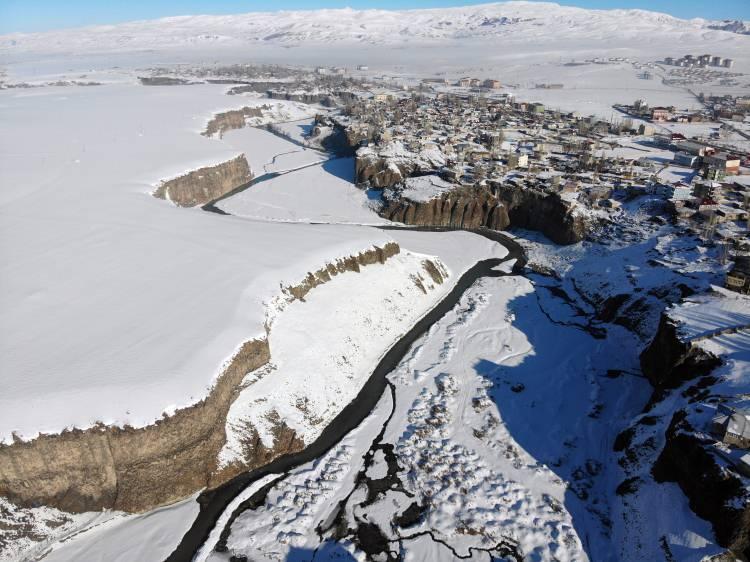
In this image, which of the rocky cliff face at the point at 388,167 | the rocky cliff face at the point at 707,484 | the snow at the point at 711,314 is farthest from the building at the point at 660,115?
the rocky cliff face at the point at 707,484

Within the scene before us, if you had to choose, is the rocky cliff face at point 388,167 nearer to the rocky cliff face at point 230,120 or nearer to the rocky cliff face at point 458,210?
the rocky cliff face at point 458,210

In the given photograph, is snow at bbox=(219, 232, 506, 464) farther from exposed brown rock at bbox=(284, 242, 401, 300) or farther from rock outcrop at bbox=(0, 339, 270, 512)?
rock outcrop at bbox=(0, 339, 270, 512)

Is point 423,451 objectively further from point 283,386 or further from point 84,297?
point 84,297

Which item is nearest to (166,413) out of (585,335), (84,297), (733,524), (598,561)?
(84,297)

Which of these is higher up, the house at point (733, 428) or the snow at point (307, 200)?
the house at point (733, 428)

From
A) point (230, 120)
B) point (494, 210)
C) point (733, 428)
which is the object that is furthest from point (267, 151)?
point (733, 428)

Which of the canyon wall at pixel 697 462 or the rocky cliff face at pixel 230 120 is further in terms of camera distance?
the rocky cliff face at pixel 230 120

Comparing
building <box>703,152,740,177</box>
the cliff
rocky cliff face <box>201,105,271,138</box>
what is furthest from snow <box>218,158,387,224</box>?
building <box>703,152,740,177</box>

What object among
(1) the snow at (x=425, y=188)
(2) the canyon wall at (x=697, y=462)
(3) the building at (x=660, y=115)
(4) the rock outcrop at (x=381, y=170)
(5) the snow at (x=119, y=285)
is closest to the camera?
(2) the canyon wall at (x=697, y=462)
